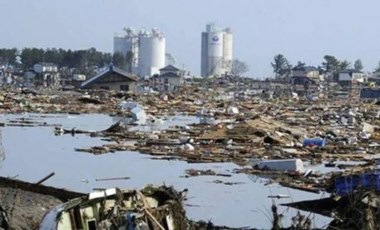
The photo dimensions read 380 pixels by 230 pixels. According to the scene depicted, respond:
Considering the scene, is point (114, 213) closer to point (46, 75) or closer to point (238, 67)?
point (46, 75)

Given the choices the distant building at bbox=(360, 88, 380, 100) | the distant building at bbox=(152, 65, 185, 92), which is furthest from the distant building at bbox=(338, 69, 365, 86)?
the distant building at bbox=(152, 65, 185, 92)

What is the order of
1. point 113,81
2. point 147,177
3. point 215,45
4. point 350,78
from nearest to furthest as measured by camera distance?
point 147,177 < point 113,81 < point 350,78 < point 215,45

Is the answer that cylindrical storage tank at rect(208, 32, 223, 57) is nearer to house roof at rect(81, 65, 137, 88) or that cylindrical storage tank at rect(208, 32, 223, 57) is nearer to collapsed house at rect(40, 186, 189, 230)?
house roof at rect(81, 65, 137, 88)

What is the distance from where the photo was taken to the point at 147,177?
803 inches

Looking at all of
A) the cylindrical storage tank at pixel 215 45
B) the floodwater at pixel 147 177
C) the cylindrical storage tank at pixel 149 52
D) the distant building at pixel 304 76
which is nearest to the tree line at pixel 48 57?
the distant building at pixel 304 76

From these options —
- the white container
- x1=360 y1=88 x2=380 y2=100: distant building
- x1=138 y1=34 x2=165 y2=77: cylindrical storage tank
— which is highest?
x1=138 y1=34 x2=165 y2=77: cylindrical storage tank

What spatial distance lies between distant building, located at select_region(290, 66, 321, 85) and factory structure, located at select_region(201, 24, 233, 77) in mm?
44954

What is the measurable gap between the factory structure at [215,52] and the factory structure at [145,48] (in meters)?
9.10

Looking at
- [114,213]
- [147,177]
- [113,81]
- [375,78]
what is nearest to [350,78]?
[375,78]

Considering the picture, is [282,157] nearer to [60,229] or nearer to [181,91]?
[60,229]

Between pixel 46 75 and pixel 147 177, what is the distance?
7389 cm

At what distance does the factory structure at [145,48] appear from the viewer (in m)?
142

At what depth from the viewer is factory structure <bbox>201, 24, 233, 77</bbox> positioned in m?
152

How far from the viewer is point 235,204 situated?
16.7 m
